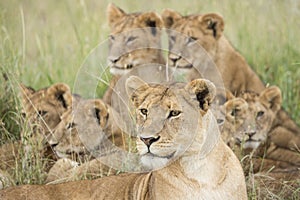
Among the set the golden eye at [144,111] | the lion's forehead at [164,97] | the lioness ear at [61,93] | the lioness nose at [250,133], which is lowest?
the lioness nose at [250,133]

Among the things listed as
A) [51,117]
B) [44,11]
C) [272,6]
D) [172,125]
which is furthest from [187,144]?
[44,11]

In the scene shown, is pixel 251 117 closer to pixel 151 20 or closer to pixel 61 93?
pixel 151 20

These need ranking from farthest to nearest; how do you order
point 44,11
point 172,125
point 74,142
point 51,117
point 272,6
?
1. point 44,11
2. point 272,6
3. point 51,117
4. point 74,142
5. point 172,125

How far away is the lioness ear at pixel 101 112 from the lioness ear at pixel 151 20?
955mm

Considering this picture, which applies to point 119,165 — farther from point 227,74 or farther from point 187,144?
point 227,74

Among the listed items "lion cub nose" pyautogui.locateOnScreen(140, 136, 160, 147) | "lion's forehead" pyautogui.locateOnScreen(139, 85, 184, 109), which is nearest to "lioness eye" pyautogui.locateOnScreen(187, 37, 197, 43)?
"lion's forehead" pyautogui.locateOnScreen(139, 85, 184, 109)

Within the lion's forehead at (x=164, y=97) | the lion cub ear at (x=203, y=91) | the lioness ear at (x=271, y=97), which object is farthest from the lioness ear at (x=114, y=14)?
the lion cub ear at (x=203, y=91)

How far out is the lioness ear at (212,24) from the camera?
6.57m

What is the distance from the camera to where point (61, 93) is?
599cm

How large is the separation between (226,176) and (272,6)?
463 centimetres

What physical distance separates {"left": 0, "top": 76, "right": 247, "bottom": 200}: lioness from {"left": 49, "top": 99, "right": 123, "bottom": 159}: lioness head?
1.28 meters

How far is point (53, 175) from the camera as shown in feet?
17.2

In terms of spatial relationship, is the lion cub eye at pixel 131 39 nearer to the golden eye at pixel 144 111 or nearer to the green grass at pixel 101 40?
the green grass at pixel 101 40

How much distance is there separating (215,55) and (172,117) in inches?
108
